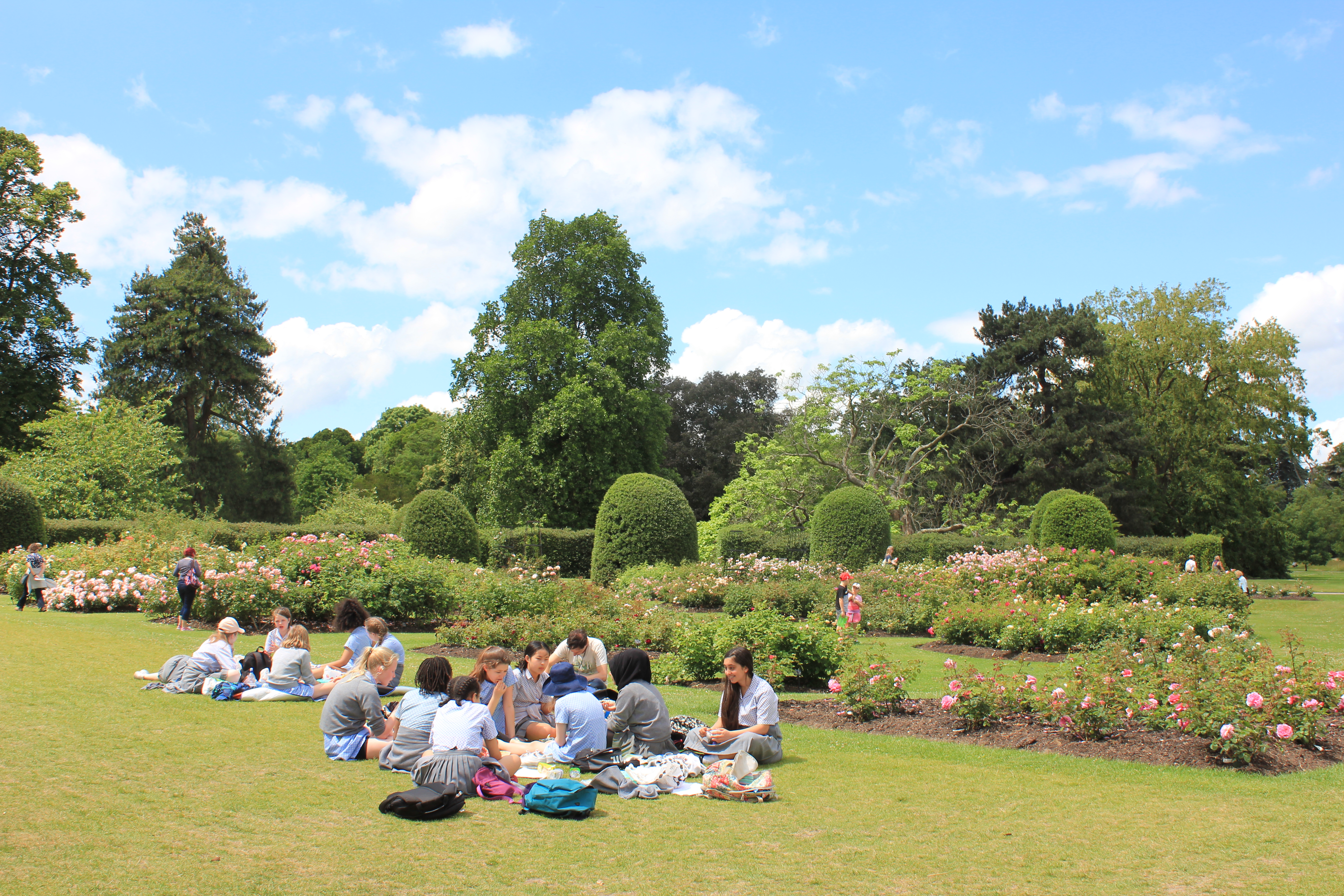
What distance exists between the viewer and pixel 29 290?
33781 millimetres

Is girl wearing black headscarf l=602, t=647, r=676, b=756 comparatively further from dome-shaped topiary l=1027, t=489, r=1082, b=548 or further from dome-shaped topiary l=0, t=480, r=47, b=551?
dome-shaped topiary l=0, t=480, r=47, b=551

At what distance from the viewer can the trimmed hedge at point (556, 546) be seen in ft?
87.6

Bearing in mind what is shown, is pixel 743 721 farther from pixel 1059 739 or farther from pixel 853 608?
pixel 853 608

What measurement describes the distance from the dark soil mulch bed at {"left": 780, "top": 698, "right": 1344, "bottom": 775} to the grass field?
27cm

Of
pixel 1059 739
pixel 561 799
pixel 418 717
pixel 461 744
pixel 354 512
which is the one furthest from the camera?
pixel 354 512

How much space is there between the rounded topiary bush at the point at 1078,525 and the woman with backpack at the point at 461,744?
18519mm

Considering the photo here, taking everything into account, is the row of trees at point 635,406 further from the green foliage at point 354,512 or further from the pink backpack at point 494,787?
the pink backpack at point 494,787

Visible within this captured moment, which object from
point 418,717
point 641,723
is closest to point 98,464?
point 418,717

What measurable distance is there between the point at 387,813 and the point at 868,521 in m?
18.4

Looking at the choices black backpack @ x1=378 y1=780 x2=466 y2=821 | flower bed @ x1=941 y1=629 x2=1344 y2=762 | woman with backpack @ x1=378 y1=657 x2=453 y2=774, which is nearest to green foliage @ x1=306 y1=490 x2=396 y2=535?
woman with backpack @ x1=378 y1=657 x2=453 y2=774

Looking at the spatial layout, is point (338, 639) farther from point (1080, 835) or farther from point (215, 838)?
point (1080, 835)

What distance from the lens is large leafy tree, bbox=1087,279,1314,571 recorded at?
4047 cm

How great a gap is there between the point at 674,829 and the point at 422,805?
160 cm

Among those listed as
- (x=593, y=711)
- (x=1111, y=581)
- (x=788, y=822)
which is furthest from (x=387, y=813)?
(x=1111, y=581)
